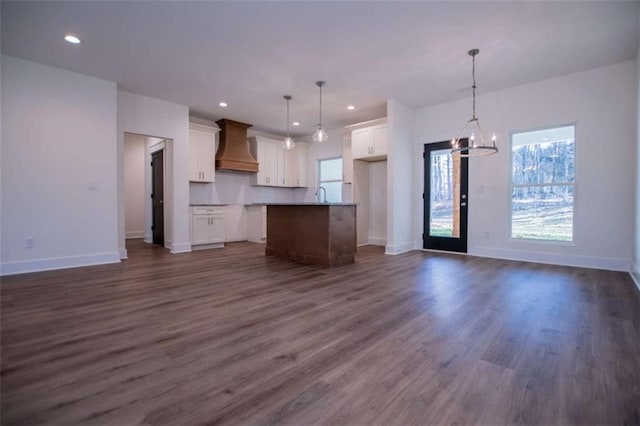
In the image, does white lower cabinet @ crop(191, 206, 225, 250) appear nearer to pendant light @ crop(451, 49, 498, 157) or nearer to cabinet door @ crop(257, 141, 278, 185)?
cabinet door @ crop(257, 141, 278, 185)

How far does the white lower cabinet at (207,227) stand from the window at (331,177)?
2991 millimetres

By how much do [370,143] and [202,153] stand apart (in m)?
3.72

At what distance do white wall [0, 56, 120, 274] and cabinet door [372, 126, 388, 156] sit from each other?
4.72 meters

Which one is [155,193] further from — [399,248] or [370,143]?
[399,248]

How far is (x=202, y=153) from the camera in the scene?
6.64m

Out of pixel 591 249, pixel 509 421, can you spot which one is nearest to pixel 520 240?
pixel 591 249

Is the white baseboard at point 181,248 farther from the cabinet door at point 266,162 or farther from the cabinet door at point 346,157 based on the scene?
the cabinet door at point 346,157

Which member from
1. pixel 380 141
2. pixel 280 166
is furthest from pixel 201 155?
pixel 380 141

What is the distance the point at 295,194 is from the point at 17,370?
7.54 metres

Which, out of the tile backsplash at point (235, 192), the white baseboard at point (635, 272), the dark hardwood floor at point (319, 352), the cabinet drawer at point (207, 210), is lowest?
the dark hardwood floor at point (319, 352)

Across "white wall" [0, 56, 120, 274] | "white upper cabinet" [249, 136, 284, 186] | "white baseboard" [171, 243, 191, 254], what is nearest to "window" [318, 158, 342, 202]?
"white upper cabinet" [249, 136, 284, 186]

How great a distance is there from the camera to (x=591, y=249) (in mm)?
4461

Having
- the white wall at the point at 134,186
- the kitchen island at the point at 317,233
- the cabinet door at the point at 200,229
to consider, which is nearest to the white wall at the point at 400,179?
the kitchen island at the point at 317,233

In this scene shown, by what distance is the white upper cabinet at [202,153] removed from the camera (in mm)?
6465
